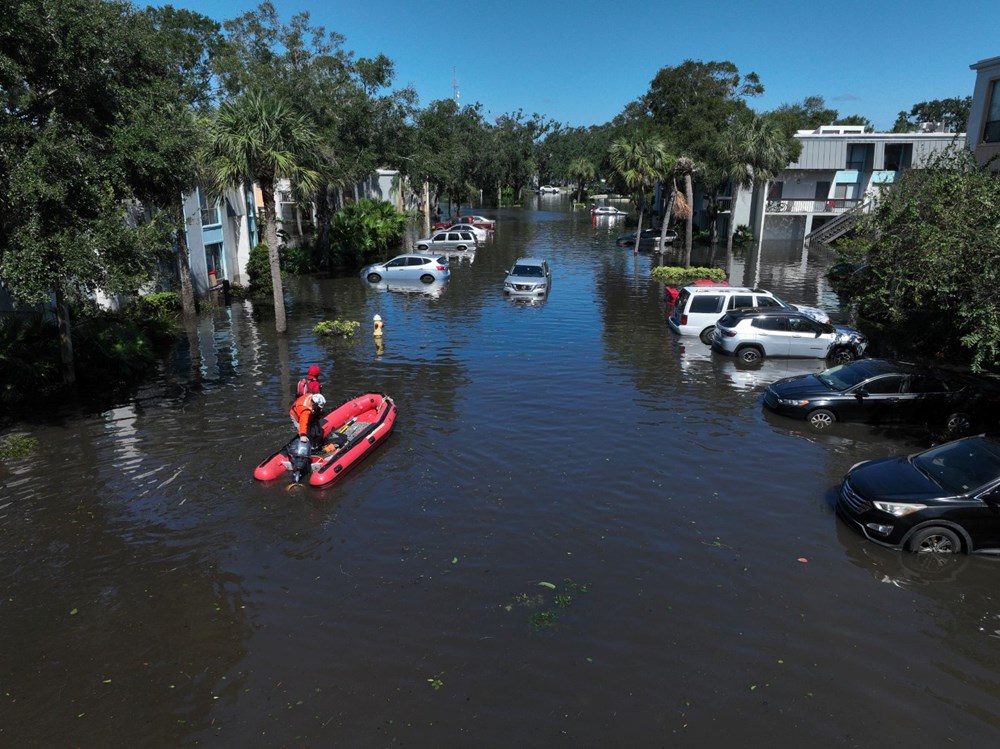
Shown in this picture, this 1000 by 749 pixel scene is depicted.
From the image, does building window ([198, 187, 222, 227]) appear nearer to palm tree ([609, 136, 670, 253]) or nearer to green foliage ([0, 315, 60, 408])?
green foliage ([0, 315, 60, 408])

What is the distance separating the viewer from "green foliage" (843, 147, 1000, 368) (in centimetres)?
1119

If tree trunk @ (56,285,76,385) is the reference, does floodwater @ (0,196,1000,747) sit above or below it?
below

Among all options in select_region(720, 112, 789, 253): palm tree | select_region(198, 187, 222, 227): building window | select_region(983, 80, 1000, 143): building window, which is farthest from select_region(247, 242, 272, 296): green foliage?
select_region(983, 80, 1000, 143): building window

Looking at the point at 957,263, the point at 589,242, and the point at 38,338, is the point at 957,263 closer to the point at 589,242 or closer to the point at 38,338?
the point at 38,338

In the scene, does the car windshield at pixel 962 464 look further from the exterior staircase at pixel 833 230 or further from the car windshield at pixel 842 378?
the exterior staircase at pixel 833 230

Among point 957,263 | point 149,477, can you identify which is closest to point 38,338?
point 149,477

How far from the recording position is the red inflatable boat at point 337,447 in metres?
11.3

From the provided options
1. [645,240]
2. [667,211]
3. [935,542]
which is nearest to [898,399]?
[935,542]

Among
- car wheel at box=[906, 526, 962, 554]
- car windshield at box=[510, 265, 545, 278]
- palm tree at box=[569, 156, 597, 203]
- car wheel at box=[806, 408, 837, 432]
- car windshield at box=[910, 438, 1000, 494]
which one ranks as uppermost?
palm tree at box=[569, 156, 597, 203]

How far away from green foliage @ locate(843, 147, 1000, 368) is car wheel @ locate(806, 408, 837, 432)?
2.92 m

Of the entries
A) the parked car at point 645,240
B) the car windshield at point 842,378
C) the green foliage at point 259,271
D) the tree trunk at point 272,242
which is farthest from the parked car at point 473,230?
the car windshield at point 842,378

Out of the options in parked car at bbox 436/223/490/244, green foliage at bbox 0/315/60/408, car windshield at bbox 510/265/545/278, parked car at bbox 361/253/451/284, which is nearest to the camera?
green foliage at bbox 0/315/60/408

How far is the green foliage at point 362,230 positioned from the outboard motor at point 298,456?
104ft

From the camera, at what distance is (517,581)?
28.2 feet
